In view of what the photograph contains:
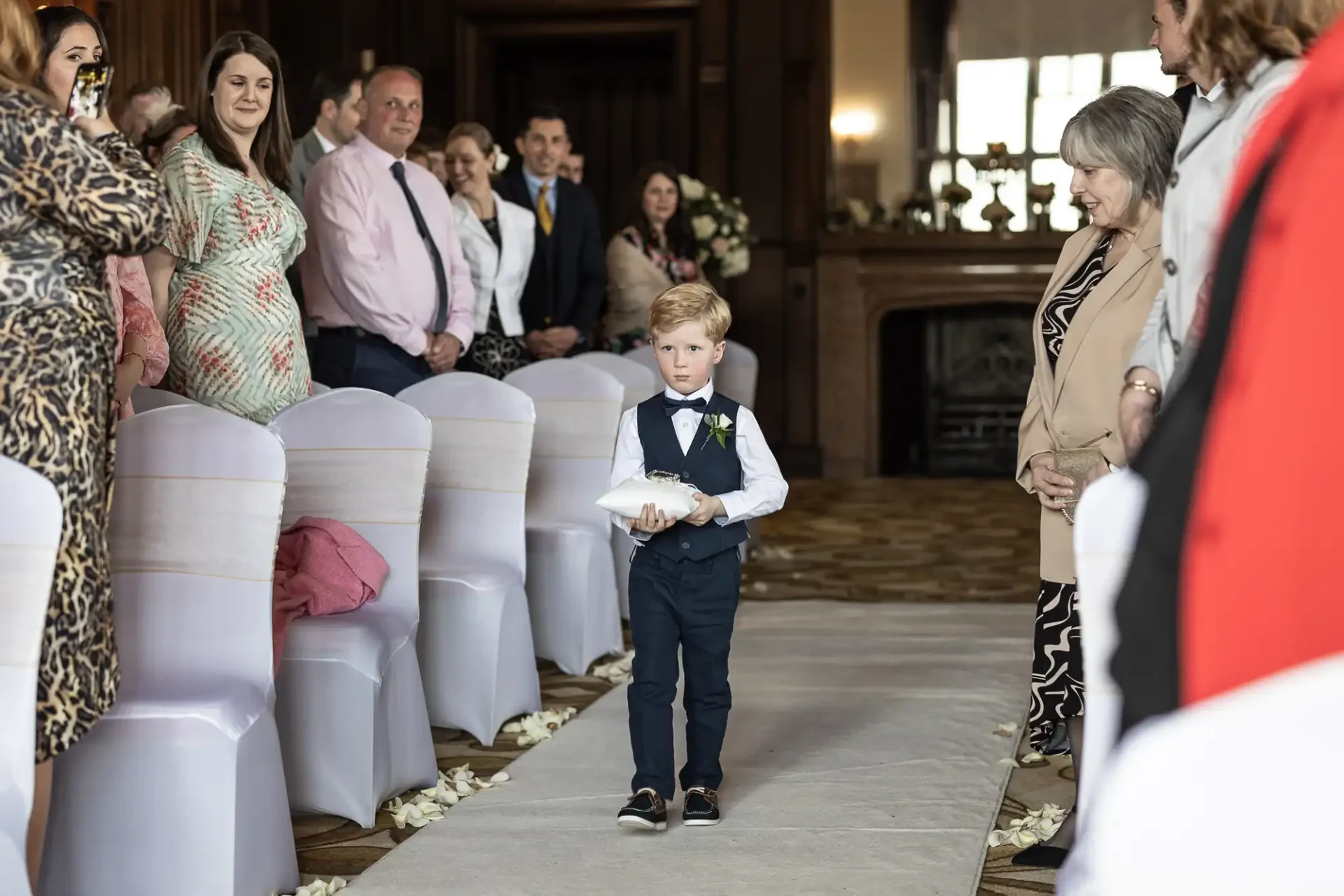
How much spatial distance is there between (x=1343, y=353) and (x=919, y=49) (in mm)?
11761

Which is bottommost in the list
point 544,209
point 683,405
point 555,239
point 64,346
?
point 683,405

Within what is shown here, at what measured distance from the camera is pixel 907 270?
10.7m

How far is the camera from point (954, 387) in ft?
37.6

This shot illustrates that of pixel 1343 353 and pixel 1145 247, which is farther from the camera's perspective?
pixel 1145 247

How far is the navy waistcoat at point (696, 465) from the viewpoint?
3.25 meters

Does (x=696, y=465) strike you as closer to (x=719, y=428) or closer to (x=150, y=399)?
(x=719, y=428)

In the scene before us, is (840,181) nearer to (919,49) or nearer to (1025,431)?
(919,49)

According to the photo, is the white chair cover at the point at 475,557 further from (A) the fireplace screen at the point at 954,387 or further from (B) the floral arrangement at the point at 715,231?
(A) the fireplace screen at the point at 954,387

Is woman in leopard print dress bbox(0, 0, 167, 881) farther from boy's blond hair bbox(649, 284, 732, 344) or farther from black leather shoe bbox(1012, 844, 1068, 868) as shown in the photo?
black leather shoe bbox(1012, 844, 1068, 868)

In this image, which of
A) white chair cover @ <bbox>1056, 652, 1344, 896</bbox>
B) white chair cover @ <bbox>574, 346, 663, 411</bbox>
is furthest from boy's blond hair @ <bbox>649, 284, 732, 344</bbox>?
white chair cover @ <bbox>1056, 652, 1344, 896</bbox>

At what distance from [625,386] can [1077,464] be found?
9.05 ft

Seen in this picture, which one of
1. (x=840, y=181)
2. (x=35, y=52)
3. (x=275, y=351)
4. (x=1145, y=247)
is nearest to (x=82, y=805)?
(x=35, y=52)

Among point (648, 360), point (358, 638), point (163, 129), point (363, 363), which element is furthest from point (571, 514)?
point (358, 638)

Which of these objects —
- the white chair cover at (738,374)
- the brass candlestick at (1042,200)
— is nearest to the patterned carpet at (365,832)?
the white chair cover at (738,374)
